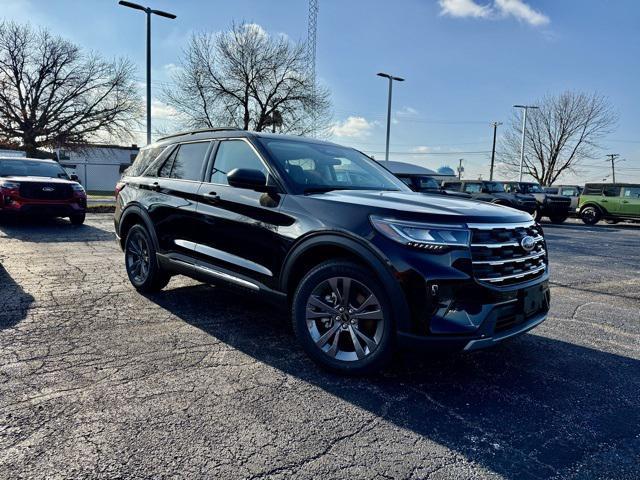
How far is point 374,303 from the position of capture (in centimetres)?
303

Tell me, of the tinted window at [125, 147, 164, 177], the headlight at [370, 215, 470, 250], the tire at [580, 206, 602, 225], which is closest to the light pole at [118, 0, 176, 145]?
the tinted window at [125, 147, 164, 177]

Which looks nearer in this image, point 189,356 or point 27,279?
point 189,356

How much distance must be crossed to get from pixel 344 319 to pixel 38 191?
10308mm

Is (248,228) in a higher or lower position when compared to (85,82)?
lower

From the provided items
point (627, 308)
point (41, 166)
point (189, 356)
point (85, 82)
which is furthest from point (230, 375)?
point (85, 82)

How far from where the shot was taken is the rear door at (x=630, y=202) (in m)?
20.3

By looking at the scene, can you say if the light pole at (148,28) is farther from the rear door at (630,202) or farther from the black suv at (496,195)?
the rear door at (630,202)

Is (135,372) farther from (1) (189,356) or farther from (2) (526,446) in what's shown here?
(2) (526,446)

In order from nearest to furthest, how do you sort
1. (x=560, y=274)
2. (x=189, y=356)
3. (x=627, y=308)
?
1. (x=189, y=356)
2. (x=627, y=308)
3. (x=560, y=274)

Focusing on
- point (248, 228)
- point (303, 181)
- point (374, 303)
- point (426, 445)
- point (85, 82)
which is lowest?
point (426, 445)

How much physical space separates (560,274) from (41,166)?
40.0 feet

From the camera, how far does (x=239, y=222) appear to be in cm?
387

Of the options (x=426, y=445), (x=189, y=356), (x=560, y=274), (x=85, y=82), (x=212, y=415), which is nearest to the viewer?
(x=426, y=445)

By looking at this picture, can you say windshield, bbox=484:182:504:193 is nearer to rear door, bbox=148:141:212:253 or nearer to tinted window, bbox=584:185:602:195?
tinted window, bbox=584:185:602:195
